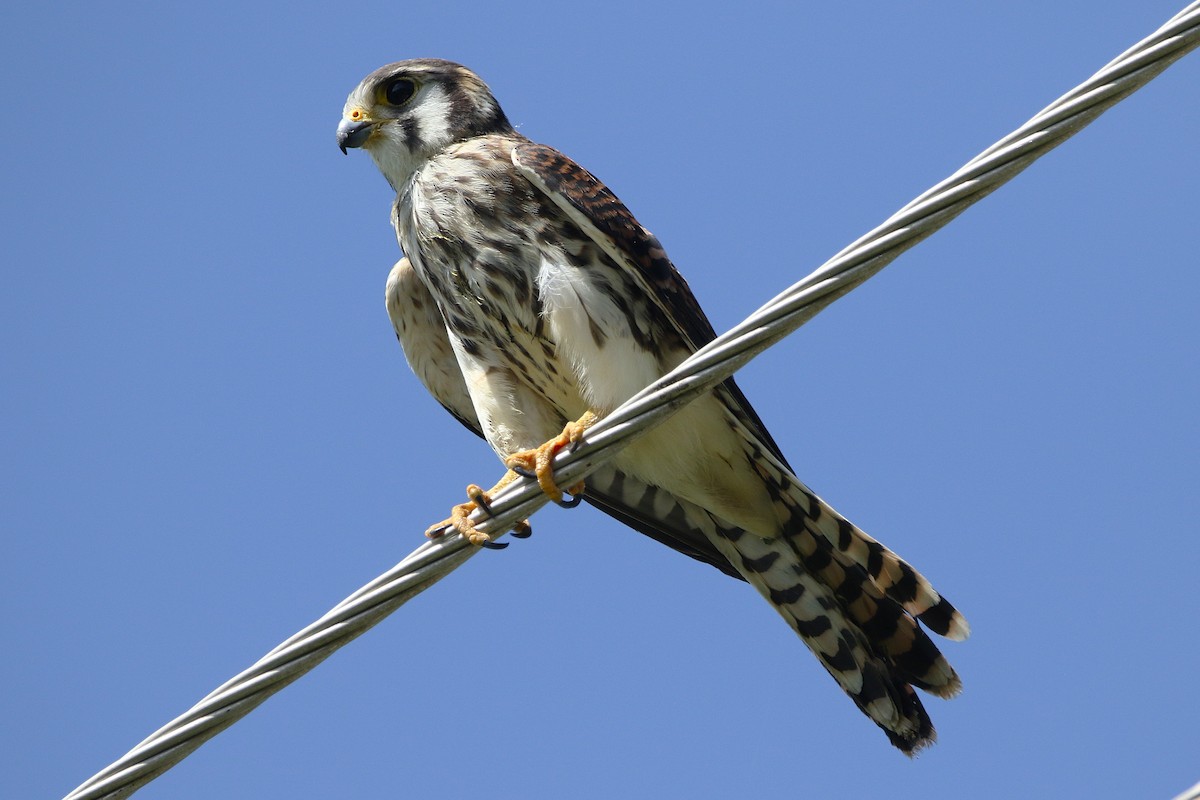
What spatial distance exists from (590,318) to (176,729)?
180 cm

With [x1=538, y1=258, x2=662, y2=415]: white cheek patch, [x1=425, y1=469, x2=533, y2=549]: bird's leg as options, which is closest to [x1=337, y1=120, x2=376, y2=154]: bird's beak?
[x1=538, y1=258, x2=662, y2=415]: white cheek patch

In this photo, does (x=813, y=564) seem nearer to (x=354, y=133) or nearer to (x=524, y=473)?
(x=524, y=473)

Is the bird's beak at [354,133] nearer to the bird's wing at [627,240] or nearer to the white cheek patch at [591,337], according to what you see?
the bird's wing at [627,240]

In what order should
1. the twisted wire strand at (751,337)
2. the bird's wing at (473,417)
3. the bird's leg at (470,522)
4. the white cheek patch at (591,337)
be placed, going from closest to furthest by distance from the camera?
the twisted wire strand at (751,337)
the bird's leg at (470,522)
the white cheek patch at (591,337)
the bird's wing at (473,417)

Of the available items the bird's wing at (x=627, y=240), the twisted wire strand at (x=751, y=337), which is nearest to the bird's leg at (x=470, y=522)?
the twisted wire strand at (x=751, y=337)

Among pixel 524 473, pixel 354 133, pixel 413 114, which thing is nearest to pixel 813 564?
pixel 524 473

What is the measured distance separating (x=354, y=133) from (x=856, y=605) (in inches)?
93.0

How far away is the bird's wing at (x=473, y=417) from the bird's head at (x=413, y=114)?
386 millimetres

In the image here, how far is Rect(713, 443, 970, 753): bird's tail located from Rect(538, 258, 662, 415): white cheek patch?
0.53 metres

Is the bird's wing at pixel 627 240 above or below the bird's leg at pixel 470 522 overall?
above

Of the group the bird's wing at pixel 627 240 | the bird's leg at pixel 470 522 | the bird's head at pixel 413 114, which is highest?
the bird's head at pixel 413 114

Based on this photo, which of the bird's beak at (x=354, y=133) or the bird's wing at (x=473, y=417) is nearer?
the bird's wing at (x=473, y=417)

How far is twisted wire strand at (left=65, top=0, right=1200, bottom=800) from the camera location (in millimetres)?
2348

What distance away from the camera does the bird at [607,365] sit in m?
3.94
